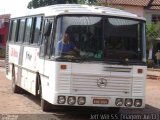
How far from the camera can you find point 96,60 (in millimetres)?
11883

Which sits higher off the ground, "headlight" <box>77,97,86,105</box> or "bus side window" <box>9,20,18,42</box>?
"bus side window" <box>9,20,18,42</box>

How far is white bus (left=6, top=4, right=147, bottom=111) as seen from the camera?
11781 mm

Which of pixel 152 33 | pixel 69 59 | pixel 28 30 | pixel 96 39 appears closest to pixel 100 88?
pixel 69 59

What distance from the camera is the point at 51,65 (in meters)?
12.1

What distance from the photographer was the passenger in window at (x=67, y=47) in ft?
39.0

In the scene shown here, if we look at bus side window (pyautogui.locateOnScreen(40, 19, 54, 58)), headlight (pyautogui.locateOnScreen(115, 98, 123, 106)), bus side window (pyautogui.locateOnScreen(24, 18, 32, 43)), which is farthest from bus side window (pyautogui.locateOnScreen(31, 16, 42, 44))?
headlight (pyautogui.locateOnScreen(115, 98, 123, 106))

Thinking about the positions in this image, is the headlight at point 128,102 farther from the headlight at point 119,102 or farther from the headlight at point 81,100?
the headlight at point 81,100

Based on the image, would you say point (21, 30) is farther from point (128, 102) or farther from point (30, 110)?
point (128, 102)

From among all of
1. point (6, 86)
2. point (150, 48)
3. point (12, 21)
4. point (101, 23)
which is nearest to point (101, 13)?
point (101, 23)

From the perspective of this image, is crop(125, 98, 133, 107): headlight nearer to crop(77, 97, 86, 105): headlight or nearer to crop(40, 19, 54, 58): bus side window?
crop(77, 97, 86, 105): headlight

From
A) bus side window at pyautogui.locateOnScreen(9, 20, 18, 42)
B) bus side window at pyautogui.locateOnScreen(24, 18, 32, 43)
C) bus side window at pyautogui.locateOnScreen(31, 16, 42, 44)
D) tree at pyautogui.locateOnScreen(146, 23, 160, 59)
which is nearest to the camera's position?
bus side window at pyautogui.locateOnScreen(31, 16, 42, 44)

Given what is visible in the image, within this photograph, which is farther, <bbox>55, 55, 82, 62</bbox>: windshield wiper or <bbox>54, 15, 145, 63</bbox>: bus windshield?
<bbox>54, 15, 145, 63</bbox>: bus windshield

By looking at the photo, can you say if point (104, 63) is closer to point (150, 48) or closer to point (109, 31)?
point (109, 31)

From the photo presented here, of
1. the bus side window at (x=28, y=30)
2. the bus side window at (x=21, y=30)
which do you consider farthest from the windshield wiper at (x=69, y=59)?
the bus side window at (x=21, y=30)
